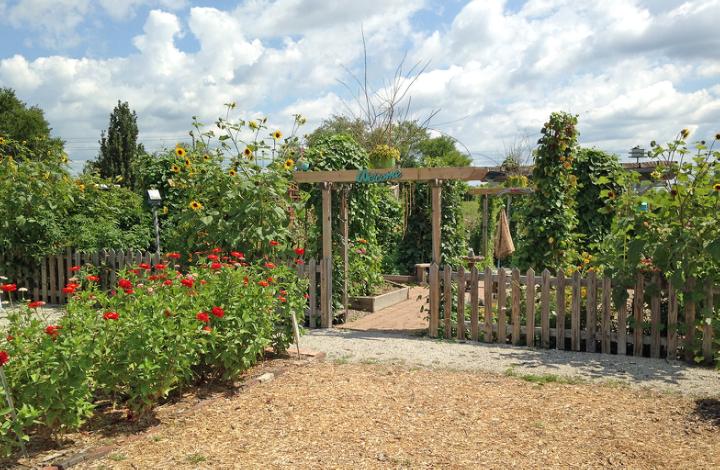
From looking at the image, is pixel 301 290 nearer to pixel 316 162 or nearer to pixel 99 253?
pixel 316 162

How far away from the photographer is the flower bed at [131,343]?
345 centimetres

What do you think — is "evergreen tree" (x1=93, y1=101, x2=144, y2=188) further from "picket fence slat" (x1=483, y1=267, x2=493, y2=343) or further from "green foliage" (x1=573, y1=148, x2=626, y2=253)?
"picket fence slat" (x1=483, y1=267, x2=493, y2=343)

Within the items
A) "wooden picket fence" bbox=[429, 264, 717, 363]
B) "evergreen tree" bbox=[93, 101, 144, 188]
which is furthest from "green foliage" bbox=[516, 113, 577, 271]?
"evergreen tree" bbox=[93, 101, 144, 188]

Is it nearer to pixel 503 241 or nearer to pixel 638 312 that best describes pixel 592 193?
pixel 503 241

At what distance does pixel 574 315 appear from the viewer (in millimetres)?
6637

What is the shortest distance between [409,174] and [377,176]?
0.41 m

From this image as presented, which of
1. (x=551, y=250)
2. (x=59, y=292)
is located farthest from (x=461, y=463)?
(x=59, y=292)

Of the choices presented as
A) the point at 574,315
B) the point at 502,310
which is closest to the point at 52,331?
the point at 502,310

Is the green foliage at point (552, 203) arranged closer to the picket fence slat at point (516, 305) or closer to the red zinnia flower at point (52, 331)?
the picket fence slat at point (516, 305)

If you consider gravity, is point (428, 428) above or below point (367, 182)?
below

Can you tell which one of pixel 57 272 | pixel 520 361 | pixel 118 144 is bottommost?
pixel 520 361

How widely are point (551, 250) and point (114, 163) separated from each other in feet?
92.7

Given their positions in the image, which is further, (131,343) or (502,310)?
(502,310)

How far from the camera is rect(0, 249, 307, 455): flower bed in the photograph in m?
3.45
